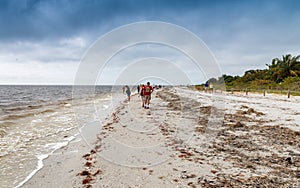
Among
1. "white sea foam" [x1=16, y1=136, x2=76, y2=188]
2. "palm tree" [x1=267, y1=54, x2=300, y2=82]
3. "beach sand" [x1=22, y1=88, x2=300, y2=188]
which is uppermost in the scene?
"palm tree" [x1=267, y1=54, x2=300, y2=82]

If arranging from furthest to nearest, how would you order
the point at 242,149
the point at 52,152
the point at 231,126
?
1. the point at 231,126
2. the point at 52,152
3. the point at 242,149

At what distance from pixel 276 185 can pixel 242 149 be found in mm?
2540

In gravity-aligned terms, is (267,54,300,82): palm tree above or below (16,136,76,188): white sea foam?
above

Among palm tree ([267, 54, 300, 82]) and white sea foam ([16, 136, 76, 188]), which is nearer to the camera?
white sea foam ([16, 136, 76, 188])

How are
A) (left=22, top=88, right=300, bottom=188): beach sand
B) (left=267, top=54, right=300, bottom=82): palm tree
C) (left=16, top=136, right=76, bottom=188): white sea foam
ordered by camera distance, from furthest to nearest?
(left=267, top=54, right=300, bottom=82): palm tree → (left=16, top=136, right=76, bottom=188): white sea foam → (left=22, top=88, right=300, bottom=188): beach sand

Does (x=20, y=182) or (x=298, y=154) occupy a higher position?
(x=298, y=154)

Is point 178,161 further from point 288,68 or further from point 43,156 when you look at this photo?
point 288,68

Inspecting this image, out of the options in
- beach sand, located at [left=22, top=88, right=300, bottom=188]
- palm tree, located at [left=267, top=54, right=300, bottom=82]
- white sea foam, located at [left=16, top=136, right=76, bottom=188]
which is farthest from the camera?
palm tree, located at [left=267, top=54, right=300, bottom=82]

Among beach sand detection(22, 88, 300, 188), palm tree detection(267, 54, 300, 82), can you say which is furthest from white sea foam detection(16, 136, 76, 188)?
palm tree detection(267, 54, 300, 82)

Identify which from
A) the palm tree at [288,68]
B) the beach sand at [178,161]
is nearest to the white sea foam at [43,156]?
the beach sand at [178,161]

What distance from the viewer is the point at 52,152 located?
289 inches

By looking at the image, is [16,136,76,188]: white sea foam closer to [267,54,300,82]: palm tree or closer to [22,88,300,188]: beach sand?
[22,88,300,188]: beach sand

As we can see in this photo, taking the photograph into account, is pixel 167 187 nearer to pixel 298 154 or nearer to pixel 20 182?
pixel 20 182

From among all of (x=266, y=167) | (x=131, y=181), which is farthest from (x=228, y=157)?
(x=131, y=181)
